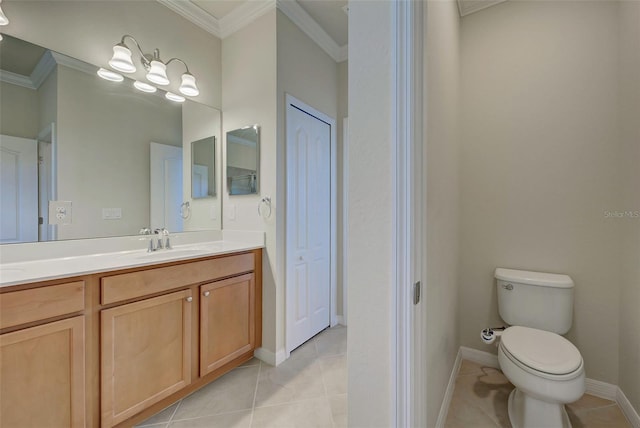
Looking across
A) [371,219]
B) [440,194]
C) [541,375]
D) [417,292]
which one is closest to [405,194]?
[371,219]

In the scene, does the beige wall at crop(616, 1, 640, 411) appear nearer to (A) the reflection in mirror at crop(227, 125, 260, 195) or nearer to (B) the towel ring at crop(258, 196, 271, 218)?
(B) the towel ring at crop(258, 196, 271, 218)

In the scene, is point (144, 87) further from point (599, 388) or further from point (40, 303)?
point (599, 388)

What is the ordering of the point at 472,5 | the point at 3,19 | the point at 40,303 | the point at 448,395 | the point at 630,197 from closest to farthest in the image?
the point at 40,303 < the point at 3,19 < the point at 630,197 < the point at 448,395 < the point at 472,5

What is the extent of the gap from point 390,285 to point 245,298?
141 centimetres

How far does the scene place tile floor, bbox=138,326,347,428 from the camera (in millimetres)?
1459

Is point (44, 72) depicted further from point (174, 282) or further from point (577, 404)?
point (577, 404)

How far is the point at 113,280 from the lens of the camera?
1277 mm

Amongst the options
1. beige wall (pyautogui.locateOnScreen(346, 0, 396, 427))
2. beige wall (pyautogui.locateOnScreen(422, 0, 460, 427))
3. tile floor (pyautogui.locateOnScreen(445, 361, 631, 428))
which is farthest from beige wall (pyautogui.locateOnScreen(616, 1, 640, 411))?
beige wall (pyautogui.locateOnScreen(346, 0, 396, 427))

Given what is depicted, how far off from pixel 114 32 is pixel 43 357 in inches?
70.9

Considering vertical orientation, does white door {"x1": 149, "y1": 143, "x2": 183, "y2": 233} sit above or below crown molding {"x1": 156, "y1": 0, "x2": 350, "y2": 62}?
below

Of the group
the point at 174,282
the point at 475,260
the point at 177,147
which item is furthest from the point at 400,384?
the point at 177,147

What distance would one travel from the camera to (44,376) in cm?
109

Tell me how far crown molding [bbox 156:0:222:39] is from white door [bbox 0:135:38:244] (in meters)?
1.29

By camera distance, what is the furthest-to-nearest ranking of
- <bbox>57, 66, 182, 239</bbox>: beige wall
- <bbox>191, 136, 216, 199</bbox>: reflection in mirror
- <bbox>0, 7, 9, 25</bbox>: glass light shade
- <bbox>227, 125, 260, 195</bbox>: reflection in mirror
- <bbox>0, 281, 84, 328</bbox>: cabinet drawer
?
<bbox>191, 136, 216, 199</bbox>: reflection in mirror
<bbox>227, 125, 260, 195</bbox>: reflection in mirror
<bbox>57, 66, 182, 239</bbox>: beige wall
<bbox>0, 7, 9, 25</bbox>: glass light shade
<bbox>0, 281, 84, 328</bbox>: cabinet drawer
